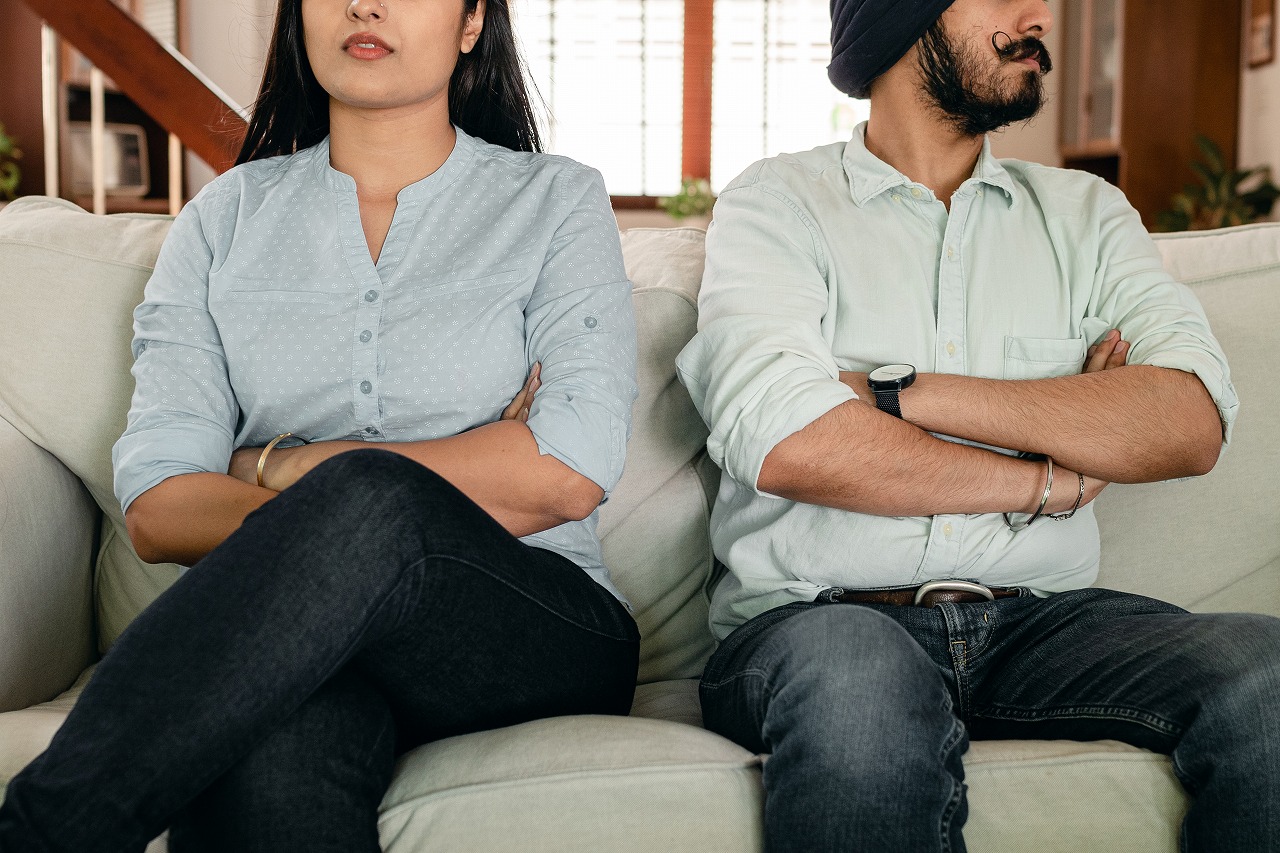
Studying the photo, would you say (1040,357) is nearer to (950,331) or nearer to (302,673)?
(950,331)

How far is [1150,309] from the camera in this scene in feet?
4.45

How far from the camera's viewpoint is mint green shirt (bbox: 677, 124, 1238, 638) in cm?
127

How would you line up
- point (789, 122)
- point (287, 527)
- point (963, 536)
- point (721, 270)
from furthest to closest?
point (789, 122) < point (721, 270) < point (963, 536) < point (287, 527)

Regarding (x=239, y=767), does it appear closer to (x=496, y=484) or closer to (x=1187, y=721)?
(x=496, y=484)

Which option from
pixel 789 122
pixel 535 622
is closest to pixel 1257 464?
pixel 535 622

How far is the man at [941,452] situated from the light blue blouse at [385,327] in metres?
0.17

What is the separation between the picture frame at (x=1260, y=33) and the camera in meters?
4.09

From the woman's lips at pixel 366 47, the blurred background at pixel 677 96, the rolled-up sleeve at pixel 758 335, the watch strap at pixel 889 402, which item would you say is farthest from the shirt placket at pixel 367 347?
the blurred background at pixel 677 96

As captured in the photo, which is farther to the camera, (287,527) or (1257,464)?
(1257,464)

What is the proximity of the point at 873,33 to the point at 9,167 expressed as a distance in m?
3.99

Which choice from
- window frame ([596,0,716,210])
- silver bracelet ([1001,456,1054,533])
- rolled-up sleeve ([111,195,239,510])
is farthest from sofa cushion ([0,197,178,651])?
window frame ([596,0,716,210])

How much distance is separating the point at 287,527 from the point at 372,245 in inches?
21.4

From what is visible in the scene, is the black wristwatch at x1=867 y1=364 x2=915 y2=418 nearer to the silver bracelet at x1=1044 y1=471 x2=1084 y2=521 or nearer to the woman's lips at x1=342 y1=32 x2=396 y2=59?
the silver bracelet at x1=1044 y1=471 x2=1084 y2=521

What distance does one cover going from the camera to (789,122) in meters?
6.17
